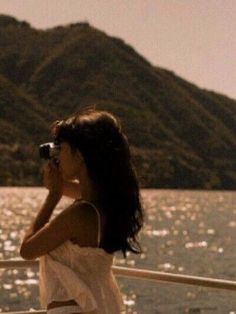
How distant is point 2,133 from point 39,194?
52.8 feet

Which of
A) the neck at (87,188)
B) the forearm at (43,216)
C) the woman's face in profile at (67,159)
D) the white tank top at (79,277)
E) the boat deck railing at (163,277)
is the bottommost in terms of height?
the boat deck railing at (163,277)

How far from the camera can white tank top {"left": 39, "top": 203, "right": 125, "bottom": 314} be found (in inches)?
98.5

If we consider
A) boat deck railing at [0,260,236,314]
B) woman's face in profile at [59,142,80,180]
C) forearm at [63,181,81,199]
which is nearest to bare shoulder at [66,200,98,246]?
woman's face in profile at [59,142,80,180]

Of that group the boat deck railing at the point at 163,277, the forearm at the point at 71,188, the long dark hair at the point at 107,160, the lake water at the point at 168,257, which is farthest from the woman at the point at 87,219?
the boat deck railing at the point at 163,277

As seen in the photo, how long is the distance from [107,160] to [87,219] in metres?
0.21

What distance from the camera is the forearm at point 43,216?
8.15 ft

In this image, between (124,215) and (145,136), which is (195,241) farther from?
(145,136)

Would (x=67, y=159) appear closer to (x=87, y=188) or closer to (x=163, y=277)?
(x=87, y=188)

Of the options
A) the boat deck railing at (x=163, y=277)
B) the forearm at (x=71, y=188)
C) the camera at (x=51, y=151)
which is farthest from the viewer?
the boat deck railing at (x=163, y=277)

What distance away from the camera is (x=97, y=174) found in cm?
256

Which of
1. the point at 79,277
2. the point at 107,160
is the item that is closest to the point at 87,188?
the point at 107,160

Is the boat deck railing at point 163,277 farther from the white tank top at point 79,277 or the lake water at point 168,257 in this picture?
the white tank top at point 79,277

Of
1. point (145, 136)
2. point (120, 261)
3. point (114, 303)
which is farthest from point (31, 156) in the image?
point (114, 303)

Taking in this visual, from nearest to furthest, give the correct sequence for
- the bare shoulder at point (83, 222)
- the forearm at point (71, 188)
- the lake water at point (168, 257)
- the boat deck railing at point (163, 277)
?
the bare shoulder at point (83, 222)
the forearm at point (71, 188)
the boat deck railing at point (163, 277)
the lake water at point (168, 257)
